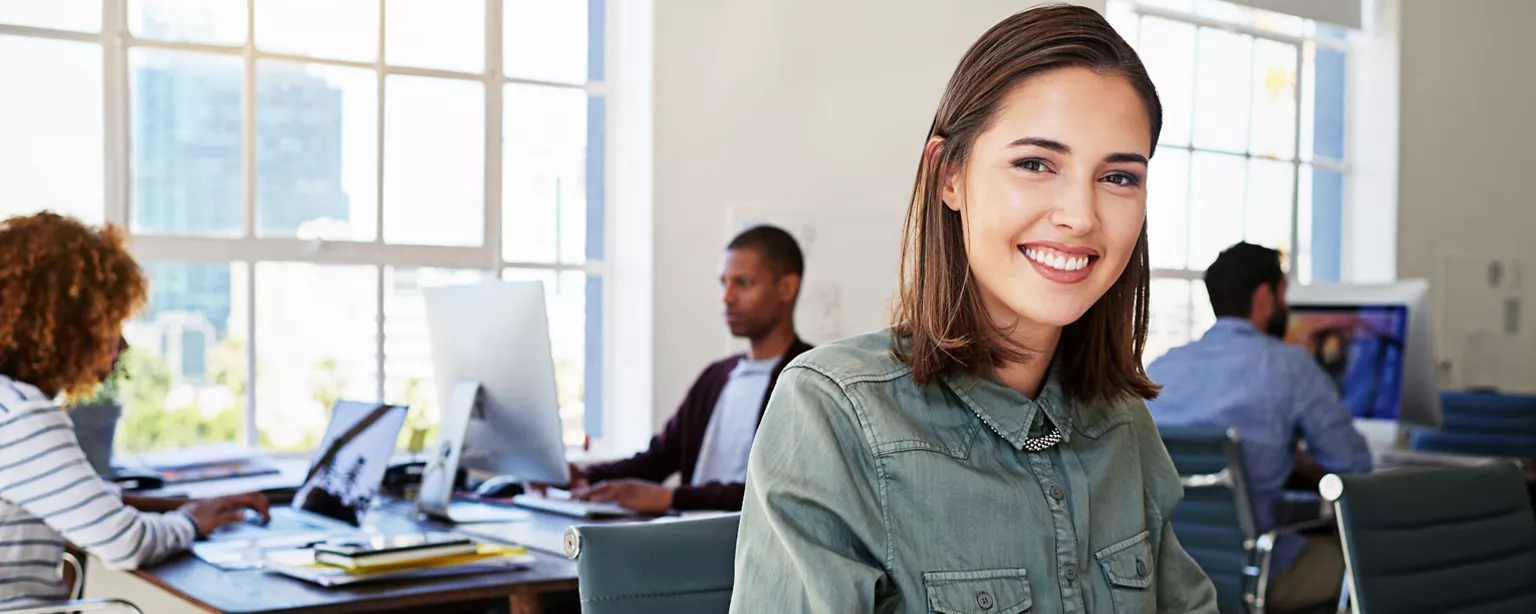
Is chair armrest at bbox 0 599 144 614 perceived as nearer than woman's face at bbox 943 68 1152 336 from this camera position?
No

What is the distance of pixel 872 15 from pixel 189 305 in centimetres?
236

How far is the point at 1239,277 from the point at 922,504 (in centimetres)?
302

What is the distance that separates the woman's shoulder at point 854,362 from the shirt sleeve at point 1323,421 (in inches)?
109

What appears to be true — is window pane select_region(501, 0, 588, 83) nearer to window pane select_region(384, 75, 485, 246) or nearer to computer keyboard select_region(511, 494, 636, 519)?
window pane select_region(384, 75, 485, 246)

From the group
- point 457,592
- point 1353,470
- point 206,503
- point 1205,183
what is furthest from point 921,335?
point 1205,183

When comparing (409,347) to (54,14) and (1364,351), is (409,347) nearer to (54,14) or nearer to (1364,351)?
(54,14)

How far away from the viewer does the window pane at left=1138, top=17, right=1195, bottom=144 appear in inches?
234

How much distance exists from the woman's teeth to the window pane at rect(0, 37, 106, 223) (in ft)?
10.9

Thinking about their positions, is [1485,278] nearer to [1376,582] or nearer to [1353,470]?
[1353,470]

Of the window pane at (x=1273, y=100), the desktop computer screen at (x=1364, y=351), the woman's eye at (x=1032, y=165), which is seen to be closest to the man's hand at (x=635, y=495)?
the woman's eye at (x=1032, y=165)

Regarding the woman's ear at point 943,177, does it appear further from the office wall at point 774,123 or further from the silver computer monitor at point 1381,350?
the silver computer monitor at point 1381,350

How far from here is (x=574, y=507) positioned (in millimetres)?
2930

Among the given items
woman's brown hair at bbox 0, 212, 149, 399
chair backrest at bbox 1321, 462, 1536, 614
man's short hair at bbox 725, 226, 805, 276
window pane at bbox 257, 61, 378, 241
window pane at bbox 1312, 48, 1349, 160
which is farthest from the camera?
window pane at bbox 1312, 48, 1349, 160

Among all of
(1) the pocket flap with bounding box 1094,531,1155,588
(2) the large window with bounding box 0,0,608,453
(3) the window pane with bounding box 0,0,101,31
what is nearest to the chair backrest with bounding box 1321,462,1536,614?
(1) the pocket flap with bounding box 1094,531,1155,588
